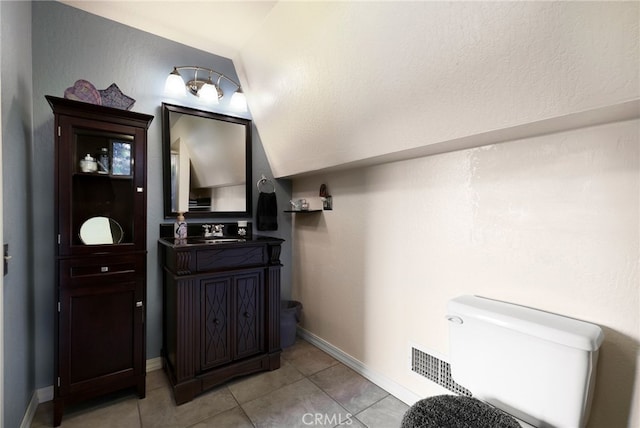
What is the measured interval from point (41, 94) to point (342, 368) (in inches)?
109

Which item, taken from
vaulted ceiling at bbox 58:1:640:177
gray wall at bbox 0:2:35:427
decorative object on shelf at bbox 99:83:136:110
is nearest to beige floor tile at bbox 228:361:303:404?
gray wall at bbox 0:2:35:427

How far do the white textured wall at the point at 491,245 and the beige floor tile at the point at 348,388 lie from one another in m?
0.13

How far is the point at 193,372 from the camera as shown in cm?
183

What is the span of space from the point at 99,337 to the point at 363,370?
175 centimetres

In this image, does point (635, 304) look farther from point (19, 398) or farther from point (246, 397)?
point (19, 398)

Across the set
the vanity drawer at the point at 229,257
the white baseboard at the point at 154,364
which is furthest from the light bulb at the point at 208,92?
the white baseboard at the point at 154,364

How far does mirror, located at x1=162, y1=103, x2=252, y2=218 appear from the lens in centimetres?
220

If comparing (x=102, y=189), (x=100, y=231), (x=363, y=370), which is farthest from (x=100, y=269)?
(x=363, y=370)

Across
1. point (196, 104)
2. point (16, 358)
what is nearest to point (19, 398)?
point (16, 358)

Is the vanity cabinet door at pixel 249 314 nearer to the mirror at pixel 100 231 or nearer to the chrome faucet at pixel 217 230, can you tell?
the chrome faucet at pixel 217 230

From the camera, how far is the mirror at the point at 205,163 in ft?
7.22

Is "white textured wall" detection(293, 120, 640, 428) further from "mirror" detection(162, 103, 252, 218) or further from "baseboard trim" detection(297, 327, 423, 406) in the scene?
"mirror" detection(162, 103, 252, 218)

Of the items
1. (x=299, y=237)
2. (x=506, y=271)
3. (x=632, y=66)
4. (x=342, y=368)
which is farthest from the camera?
(x=299, y=237)

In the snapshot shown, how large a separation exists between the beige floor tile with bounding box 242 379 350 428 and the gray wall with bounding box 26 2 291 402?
1010mm
